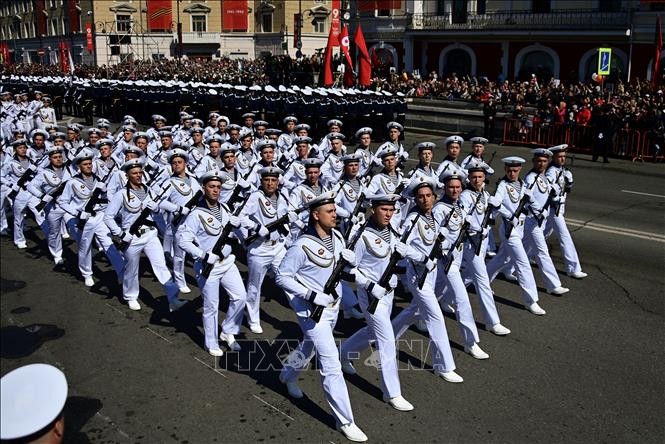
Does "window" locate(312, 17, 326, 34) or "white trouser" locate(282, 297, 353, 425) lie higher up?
"window" locate(312, 17, 326, 34)

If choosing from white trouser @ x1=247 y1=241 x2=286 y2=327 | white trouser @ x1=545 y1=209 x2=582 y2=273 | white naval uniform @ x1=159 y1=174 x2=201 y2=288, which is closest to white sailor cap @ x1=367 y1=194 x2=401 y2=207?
white trouser @ x1=247 y1=241 x2=286 y2=327

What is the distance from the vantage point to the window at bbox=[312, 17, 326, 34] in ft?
220

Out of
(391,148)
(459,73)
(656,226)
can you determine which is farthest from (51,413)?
(459,73)

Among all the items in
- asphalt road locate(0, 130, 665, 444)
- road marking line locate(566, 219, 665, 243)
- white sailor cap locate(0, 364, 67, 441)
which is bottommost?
asphalt road locate(0, 130, 665, 444)

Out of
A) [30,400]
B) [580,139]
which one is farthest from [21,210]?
[580,139]

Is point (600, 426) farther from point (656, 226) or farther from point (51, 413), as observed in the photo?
point (656, 226)

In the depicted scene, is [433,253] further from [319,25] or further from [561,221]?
[319,25]

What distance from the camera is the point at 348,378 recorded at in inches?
281

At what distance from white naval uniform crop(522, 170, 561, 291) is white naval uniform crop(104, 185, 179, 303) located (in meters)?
5.21

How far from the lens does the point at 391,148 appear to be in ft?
43.4

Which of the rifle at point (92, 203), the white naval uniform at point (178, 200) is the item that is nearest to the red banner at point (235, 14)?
the rifle at point (92, 203)

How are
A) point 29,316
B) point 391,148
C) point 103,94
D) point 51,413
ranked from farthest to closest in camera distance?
point 103,94 → point 391,148 → point 29,316 → point 51,413

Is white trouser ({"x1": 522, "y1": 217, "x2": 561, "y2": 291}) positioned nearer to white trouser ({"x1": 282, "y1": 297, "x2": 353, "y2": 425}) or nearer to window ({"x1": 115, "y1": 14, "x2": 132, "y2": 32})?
white trouser ({"x1": 282, "y1": 297, "x2": 353, "y2": 425})

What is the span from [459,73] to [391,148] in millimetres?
29526
